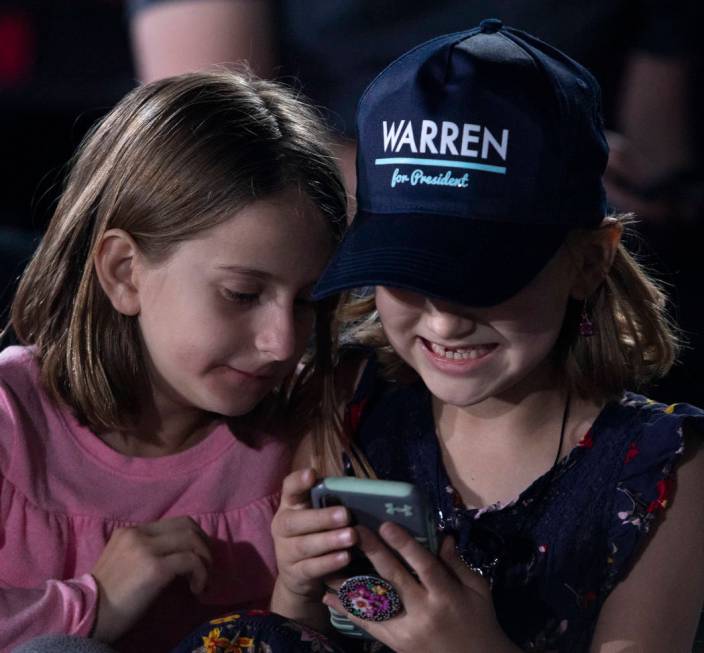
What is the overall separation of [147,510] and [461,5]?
1014 mm

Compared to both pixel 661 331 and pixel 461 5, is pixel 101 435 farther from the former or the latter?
pixel 461 5

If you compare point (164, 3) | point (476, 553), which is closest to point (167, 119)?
point (476, 553)

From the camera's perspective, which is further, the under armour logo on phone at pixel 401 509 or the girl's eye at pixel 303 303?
the girl's eye at pixel 303 303

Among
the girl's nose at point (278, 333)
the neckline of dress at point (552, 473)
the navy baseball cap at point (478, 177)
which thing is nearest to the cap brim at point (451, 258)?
the navy baseball cap at point (478, 177)

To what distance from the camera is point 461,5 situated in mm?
1950

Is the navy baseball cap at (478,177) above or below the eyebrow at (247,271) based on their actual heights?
above

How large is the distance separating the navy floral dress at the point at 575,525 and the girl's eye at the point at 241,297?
0.27 metres

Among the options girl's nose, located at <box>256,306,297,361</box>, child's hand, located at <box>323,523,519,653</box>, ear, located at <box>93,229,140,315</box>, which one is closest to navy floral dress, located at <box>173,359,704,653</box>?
child's hand, located at <box>323,523,519,653</box>

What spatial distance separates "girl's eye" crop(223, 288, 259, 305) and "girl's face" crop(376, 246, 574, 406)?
0.13 meters

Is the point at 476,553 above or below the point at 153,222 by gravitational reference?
below

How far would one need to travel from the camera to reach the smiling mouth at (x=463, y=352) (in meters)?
1.10

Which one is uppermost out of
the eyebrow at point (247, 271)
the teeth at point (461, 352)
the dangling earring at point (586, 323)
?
the eyebrow at point (247, 271)

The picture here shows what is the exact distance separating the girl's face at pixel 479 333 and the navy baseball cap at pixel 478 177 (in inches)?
1.7

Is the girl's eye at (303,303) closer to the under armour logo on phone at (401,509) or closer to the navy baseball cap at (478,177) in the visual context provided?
the navy baseball cap at (478,177)
